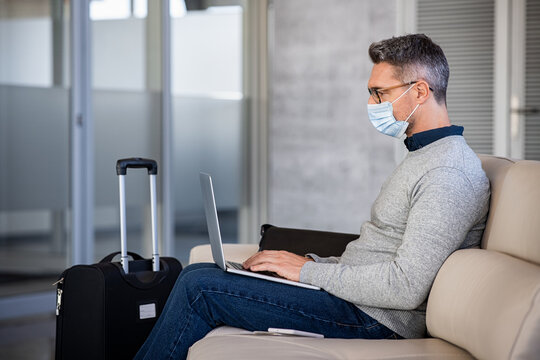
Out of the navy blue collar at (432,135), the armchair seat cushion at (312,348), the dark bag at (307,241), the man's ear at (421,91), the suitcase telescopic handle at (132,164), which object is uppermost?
the man's ear at (421,91)

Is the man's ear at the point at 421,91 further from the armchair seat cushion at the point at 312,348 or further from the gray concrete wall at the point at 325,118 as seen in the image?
the gray concrete wall at the point at 325,118

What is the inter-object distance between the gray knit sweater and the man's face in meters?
0.13

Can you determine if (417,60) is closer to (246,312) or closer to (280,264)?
(280,264)

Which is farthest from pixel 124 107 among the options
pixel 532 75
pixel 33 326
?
pixel 532 75

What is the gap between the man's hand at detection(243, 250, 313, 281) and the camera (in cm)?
194

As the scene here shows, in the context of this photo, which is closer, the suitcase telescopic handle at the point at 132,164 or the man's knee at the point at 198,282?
the man's knee at the point at 198,282

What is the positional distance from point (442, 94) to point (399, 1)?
257 centimetres

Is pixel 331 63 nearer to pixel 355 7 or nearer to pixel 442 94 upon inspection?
pixel 355 7

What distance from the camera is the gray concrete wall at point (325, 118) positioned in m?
4.47

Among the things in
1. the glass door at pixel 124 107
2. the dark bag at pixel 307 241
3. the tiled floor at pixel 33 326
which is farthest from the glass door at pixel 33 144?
the dark bag at pixel 307 241

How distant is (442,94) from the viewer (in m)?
2.02

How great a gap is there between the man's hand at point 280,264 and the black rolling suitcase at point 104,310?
613 mm

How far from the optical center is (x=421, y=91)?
2.00m

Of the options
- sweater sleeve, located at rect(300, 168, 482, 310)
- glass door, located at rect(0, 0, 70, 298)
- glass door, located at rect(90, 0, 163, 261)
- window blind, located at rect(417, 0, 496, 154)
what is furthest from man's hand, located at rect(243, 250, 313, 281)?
window blind, located at rect(417, 0, 496, 154)
